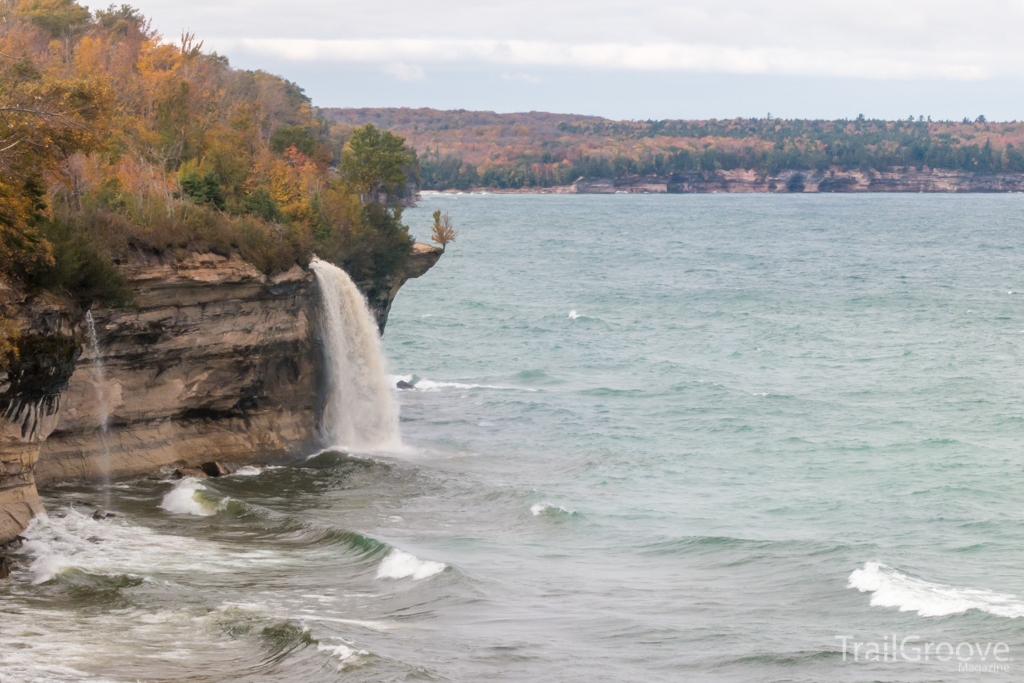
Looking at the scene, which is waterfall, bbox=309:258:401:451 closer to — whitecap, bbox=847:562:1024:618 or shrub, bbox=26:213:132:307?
shrub, bbox=26:213:132:307

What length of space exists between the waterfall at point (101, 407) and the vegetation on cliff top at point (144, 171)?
1946 millimetres

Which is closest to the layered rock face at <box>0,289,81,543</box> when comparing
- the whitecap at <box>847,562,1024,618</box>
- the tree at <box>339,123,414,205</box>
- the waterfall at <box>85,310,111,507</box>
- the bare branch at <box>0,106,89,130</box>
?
the waterfall at <box>85,310,111,507</box>

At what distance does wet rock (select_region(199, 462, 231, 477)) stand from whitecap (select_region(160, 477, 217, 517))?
1831 millimetres

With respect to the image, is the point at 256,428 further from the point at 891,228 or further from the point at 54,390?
the point at 891,228

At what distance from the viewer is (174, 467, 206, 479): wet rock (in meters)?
31.8

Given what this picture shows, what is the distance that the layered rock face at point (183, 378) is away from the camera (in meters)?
29.4

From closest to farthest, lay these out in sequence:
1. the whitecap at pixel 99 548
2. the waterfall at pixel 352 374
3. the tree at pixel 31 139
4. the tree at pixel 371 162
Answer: the tree at pixel 31 139
the whitecap at pixel 99 548
the waterfall at pixel 352 374
the tree at pixel 371 162

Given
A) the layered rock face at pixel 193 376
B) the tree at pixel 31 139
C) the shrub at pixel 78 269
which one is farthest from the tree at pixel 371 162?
the tree at pixel 31 139

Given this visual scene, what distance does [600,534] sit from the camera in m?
30.6

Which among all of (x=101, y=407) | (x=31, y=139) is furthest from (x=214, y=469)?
(x=31, y=139)

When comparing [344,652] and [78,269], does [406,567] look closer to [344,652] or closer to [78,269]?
[344,652]

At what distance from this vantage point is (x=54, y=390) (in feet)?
82.8

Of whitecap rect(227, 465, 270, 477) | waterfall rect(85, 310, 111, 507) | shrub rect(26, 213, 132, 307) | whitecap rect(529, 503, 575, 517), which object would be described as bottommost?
whitecap rect(529, 503, 575, 517)

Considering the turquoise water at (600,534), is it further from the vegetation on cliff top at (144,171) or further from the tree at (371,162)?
the tree at (371,162)
